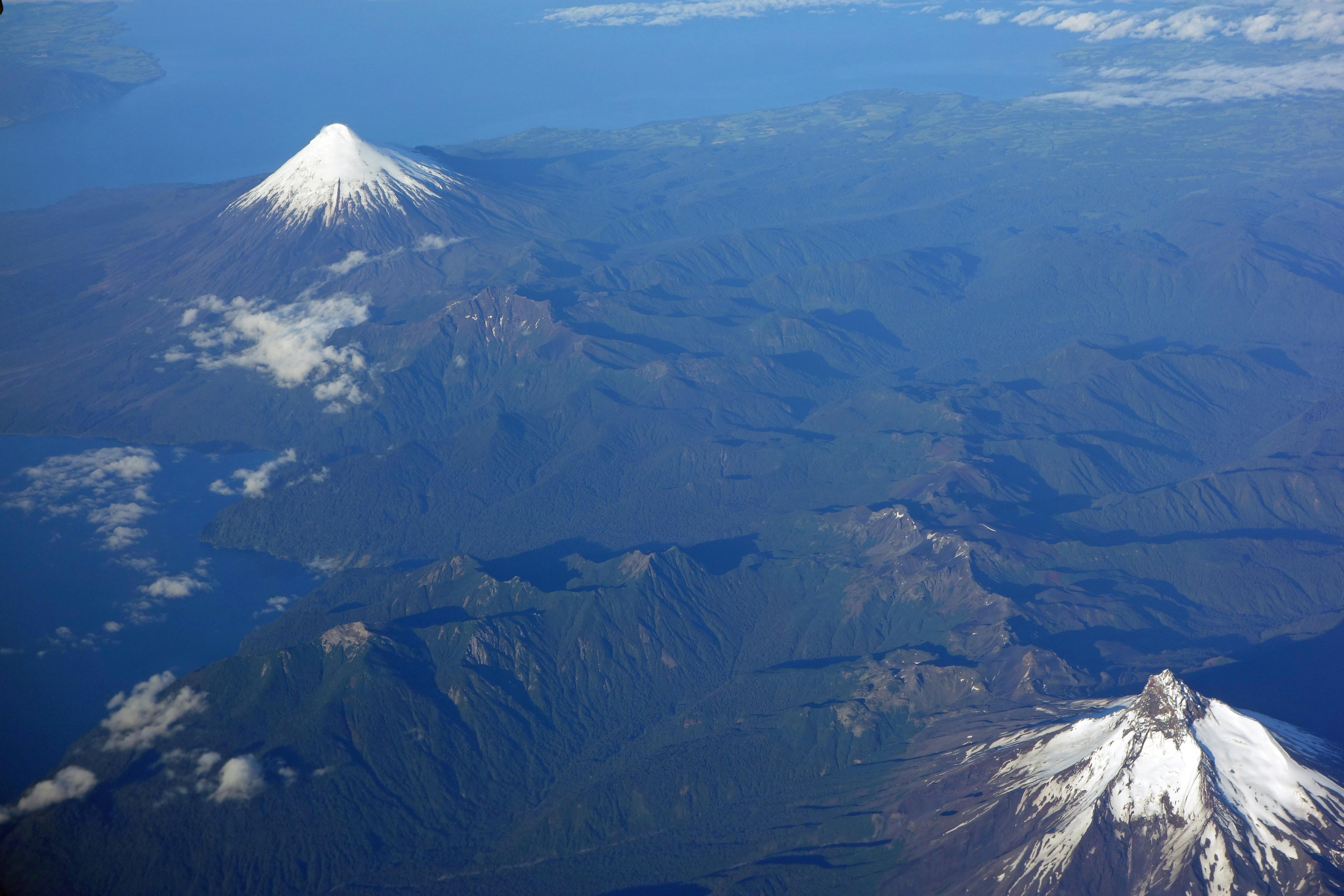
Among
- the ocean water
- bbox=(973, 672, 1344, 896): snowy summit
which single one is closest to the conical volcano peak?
bbox=(973, 672, 1344, 896): snowy summit

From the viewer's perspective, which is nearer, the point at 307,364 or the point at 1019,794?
the point at 1019,794

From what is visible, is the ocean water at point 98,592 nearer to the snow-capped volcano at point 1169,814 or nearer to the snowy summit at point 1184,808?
the snow-capped volcano at point 1169,814

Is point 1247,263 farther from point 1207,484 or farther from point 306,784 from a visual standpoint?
point 306,784

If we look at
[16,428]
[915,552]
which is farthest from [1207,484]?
[16,428]

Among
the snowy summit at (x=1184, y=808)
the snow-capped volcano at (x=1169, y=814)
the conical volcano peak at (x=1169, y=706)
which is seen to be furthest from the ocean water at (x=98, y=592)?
the conical volcano peak at (x=1169, y=706)

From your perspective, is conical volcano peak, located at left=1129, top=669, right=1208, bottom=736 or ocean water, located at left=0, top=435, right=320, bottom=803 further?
ocean water, located at left=0, top=435, right=320, bottom=803

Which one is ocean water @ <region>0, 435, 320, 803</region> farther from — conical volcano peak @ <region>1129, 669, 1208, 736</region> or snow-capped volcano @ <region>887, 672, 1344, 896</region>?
conical volcano peak @ <region>1129, 669, 1208, 736</region>

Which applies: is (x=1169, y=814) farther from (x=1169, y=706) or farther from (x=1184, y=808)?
(x=1169, y=706)
